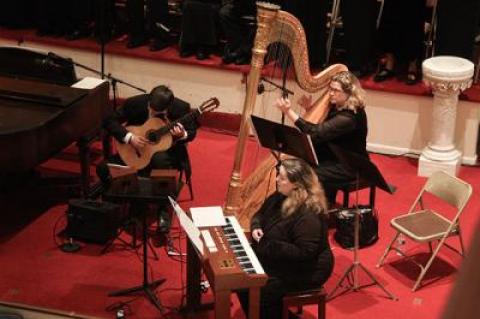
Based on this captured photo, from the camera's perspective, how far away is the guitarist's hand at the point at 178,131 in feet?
18.0

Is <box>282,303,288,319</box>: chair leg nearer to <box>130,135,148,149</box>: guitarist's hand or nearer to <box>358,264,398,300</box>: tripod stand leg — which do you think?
<box>358,264,398,300</box>: tripod stand leg

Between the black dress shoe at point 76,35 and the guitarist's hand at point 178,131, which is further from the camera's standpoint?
the black dress shoe at point 76,35

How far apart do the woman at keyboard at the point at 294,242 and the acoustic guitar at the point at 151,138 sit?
5.11 ft

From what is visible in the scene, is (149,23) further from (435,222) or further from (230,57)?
(435,222)

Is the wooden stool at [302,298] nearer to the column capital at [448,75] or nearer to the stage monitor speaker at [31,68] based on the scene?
the column capital at [448,75]

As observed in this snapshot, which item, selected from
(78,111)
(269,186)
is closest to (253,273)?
(269,186)

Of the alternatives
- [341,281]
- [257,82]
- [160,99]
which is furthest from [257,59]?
[341,281]

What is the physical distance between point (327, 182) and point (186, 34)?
3.27 m

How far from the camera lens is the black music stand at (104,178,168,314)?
4.40 metres

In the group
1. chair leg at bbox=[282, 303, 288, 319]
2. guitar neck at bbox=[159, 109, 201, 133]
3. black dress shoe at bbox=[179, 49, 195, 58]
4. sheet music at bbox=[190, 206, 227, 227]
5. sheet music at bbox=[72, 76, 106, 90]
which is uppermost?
sheet music at bbox=[72, 76, 106, 90]

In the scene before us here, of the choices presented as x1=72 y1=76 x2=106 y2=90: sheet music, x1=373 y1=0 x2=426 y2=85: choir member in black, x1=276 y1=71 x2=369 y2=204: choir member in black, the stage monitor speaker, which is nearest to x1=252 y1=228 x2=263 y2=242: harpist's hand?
x1=276 y1=71 x2=369 y2=204: choir member in black

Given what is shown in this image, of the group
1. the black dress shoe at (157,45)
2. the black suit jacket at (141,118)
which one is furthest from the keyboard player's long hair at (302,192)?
the black dress shoe at (157,45)

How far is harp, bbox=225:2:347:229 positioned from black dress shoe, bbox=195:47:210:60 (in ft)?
8.40

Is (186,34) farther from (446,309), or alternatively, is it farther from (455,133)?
(446,309)
